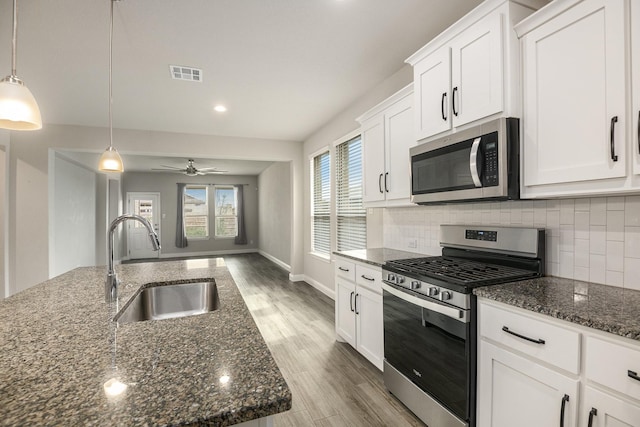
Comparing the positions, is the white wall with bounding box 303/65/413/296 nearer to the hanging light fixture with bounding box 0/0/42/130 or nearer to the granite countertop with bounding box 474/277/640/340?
the granite countertop with bounding box 474/277/640/340

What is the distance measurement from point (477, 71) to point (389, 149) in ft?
3.32

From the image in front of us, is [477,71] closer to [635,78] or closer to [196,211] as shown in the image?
[635,78]

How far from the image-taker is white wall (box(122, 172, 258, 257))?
925cm

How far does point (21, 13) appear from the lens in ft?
6.88

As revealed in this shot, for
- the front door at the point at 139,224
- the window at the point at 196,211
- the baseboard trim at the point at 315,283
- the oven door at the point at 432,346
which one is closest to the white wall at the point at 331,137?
the baseboard trim at the point at 315,283

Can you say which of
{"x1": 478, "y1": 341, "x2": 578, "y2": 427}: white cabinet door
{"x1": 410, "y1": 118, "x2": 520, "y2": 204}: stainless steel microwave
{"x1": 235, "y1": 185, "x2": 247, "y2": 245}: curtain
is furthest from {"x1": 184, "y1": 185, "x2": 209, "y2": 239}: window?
{"x1": 478, "y1": 341, "x2": 578, "y2": 427}: white cabinet door

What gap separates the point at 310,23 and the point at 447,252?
2.07 meters

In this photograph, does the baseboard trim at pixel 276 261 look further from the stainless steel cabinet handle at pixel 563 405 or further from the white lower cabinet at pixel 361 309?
the stainless steel cabinet handle at pixel 563 405

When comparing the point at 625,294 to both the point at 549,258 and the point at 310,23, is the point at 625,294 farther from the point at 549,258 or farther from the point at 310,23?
the point at 310,23

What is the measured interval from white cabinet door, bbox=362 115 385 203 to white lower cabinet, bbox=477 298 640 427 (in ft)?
5.23

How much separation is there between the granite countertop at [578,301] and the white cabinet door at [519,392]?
0.82 feet

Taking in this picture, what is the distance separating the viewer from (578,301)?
1272 mm

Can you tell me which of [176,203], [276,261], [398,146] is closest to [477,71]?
[398,146]

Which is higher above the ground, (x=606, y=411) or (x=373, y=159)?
(x=373, y=159)
